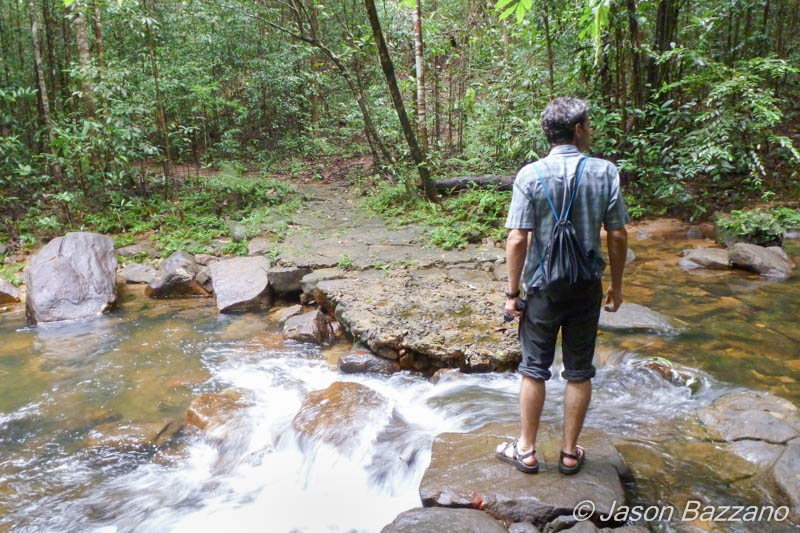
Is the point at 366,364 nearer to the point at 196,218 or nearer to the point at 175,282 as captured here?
the point at 175,282

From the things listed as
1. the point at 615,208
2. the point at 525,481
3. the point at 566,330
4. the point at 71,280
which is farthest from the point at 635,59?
the point at 71,280

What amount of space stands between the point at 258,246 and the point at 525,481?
638cm

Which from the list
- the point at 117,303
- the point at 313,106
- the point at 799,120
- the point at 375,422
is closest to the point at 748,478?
the point at 375,422

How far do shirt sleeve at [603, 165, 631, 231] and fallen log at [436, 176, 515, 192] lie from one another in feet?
24.6

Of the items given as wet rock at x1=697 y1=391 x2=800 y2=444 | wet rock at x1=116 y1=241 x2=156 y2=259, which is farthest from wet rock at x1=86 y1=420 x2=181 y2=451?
wet rock at x1=116 y1=241 x2=156 y2=259

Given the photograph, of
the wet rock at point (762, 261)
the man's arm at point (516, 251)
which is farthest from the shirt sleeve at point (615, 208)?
the wet rock at point (762, 261)

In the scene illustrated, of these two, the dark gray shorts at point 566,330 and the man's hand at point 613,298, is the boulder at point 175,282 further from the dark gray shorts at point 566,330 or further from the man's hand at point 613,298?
the man's hand at point 613,298

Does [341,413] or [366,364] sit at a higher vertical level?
[366,364]

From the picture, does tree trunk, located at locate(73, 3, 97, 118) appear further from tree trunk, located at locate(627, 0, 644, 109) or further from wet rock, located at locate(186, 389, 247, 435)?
tree trunk, located at locate(627, 0, 644, 109)

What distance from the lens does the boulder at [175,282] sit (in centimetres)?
733

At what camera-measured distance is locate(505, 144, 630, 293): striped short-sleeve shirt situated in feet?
8.41

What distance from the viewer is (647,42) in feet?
32.8

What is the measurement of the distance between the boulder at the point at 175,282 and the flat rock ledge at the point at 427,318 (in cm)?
223

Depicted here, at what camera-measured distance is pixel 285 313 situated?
21.2 ft
